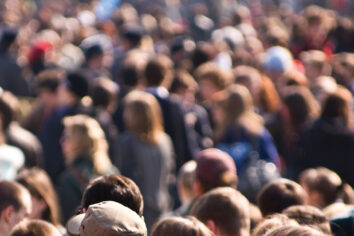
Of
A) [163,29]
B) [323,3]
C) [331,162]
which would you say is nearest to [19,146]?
[331,162]

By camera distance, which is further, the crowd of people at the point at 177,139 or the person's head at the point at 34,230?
the crowd of people at the point at 177,139

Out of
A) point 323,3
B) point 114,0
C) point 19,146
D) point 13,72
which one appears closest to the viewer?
point 19,146

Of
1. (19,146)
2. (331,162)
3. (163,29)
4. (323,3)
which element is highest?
(19,146)

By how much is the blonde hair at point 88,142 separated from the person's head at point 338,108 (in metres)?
2.25

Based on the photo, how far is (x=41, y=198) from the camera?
228 inches

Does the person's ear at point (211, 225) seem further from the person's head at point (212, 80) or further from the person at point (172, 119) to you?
the person's head at point (212, 80)

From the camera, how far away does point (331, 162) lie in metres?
8.70

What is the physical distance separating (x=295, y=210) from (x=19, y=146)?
10.9ft

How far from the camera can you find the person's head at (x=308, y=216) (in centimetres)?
481

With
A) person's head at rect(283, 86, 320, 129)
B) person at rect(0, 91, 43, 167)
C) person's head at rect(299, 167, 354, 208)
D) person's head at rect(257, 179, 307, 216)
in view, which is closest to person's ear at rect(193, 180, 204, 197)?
person's head at rect(257, 179, 307, 216)

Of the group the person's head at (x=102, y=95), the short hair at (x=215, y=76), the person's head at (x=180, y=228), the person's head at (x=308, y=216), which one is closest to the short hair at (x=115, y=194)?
the person's head at (x=180, y=228)

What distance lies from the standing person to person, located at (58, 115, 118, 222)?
1.51 feet

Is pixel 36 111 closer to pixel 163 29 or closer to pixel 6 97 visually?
pixel 6 97

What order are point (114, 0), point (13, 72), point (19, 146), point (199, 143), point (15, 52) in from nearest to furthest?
point (19, 146), point (199, 143), point (13, 72), point (15, 52), point (114, 0)
